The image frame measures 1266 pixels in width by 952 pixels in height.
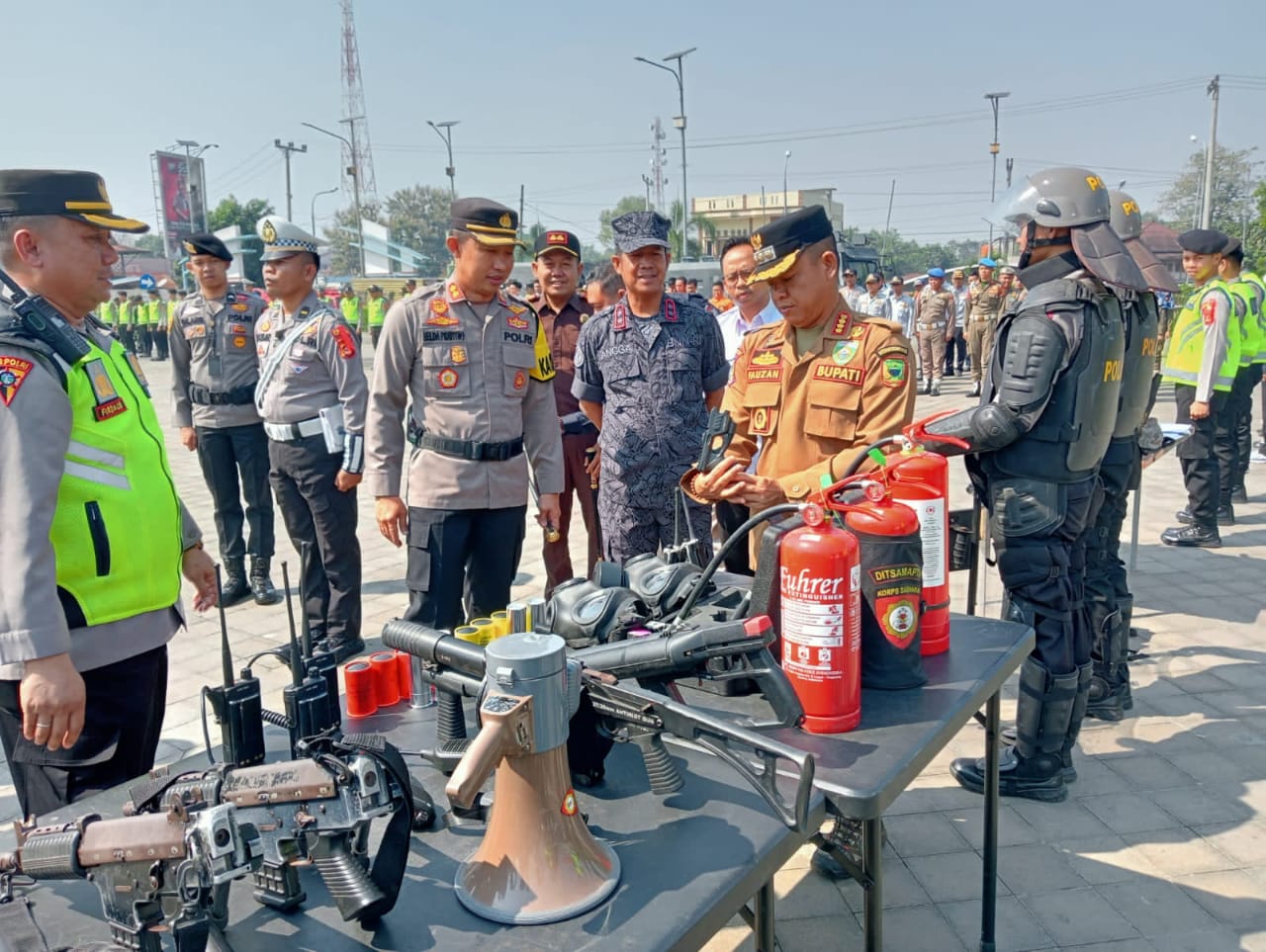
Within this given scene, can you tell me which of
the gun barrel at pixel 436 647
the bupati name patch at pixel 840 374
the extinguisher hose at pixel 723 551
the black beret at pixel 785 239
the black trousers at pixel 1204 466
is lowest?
the black trousers at pixel 1204 466

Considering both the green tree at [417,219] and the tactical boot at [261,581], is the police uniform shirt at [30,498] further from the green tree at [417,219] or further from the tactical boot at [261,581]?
the green tree at [417,219]

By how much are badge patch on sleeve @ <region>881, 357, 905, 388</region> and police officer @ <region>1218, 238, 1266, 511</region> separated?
4926mm

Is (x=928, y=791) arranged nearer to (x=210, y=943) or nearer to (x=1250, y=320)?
(x=210, y=943)

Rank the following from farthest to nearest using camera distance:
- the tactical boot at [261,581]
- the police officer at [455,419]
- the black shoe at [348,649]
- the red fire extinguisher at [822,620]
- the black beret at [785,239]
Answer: the tactical boot at [261,581]
the black shoe at [348,649]
the police officer at [455,419]
the black beret at [785,239]
the red fire extinguisher at [822,620]

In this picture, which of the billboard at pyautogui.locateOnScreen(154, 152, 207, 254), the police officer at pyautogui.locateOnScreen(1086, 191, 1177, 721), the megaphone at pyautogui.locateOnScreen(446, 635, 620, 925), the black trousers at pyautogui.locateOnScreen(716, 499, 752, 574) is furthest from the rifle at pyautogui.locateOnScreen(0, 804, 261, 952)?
the billboard at pyautogui.locateOnScreen(154, 152, 207, 254)

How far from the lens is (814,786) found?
62.2 inches

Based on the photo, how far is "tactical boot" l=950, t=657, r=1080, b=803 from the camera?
3.16 metres

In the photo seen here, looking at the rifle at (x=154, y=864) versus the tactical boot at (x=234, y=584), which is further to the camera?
the tactical boot at (x=234, y=584)

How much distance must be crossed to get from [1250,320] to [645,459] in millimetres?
5119

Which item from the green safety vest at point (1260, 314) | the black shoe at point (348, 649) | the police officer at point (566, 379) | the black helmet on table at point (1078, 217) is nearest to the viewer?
the black helmet on table at point (1078, 217)

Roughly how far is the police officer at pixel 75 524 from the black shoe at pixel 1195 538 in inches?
250

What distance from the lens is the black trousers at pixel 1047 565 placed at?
3090mm

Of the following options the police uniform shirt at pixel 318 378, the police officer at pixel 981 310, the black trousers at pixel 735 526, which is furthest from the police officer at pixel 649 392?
the police officer at pixel 981 310

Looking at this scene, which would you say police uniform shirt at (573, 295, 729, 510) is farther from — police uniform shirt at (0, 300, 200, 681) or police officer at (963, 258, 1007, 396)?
police officer at (963, 258, 1007, 396)
